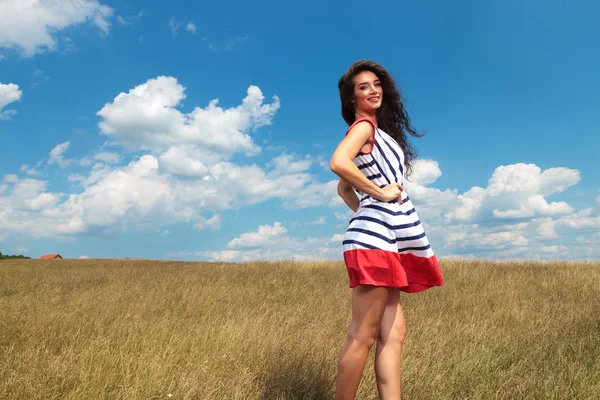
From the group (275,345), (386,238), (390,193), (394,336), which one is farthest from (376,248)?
(275,345)

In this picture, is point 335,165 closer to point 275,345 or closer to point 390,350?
point 390,350

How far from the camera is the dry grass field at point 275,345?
11.4 ft

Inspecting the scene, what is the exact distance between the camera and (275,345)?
4.36 meters

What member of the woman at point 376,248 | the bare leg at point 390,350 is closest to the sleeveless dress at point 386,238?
the woman at point 376,248

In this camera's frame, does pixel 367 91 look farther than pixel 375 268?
Yes

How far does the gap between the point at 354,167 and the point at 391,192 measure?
0.24 meters

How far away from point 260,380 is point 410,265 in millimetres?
1934

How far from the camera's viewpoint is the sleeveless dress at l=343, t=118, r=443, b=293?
2.20 m

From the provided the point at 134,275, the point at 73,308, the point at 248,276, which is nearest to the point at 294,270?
the point at 248,276

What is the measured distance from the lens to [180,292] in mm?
8570

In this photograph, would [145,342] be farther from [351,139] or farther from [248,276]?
[248,276]

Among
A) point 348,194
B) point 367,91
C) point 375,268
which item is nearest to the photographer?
point 375,268

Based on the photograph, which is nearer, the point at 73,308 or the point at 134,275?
the point at 73,308

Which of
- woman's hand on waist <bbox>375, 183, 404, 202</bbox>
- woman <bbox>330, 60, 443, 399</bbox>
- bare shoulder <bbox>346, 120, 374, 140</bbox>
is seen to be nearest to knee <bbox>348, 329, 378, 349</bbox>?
woman <bbox>330, 60, 443, 399</bbox>
